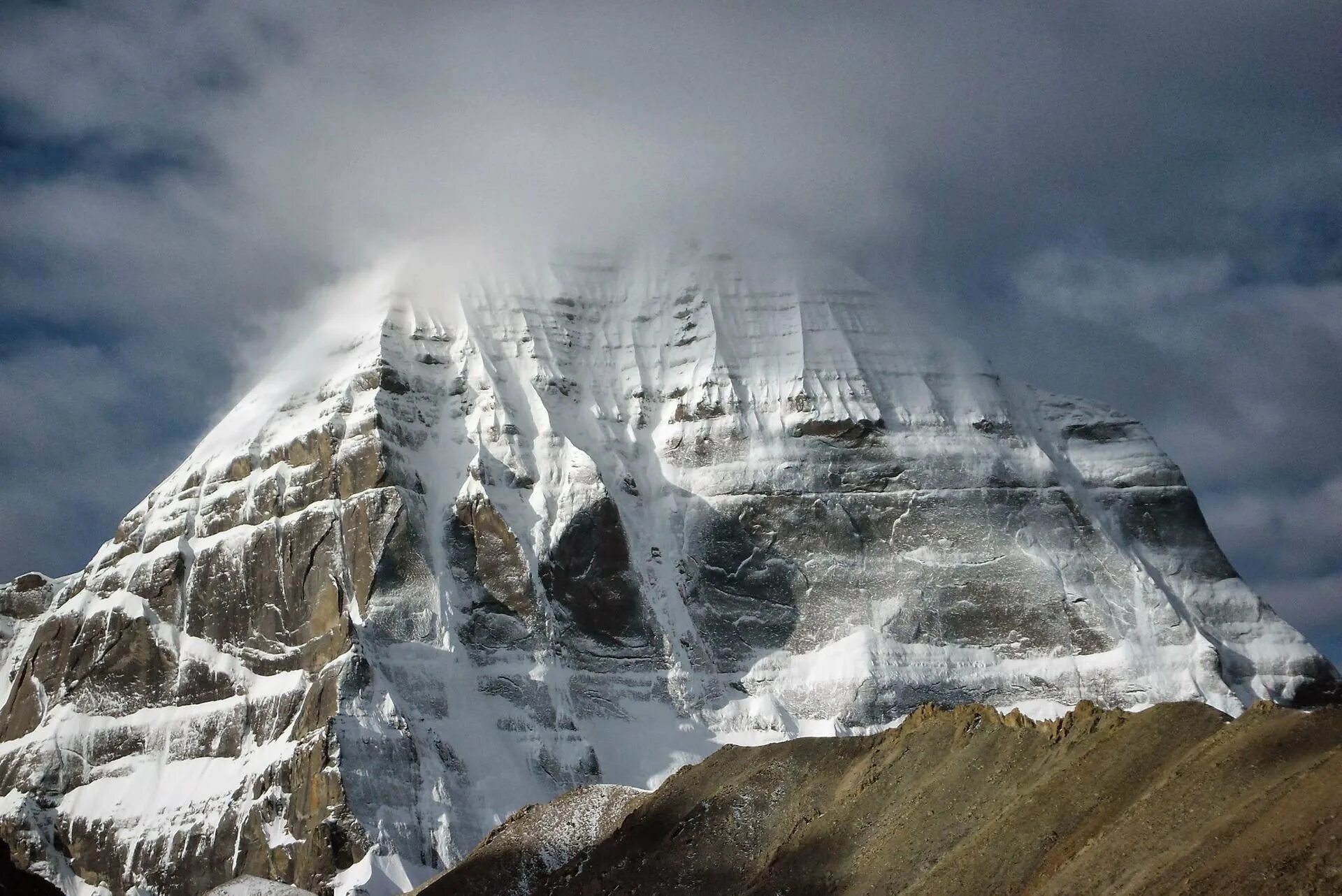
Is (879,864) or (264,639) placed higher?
(264,639)

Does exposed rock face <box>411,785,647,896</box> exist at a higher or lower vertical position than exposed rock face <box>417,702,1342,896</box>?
lower

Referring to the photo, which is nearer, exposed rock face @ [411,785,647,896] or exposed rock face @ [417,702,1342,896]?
exposed rock face @ [417,702,1342,896]

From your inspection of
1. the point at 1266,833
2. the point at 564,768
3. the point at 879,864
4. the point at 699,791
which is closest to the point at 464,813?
the point at 564,768

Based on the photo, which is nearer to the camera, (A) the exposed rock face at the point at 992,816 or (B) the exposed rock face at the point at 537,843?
(A) the exposed rock face at the point at 992,816

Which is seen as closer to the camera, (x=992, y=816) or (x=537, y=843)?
(x=992, y=816)

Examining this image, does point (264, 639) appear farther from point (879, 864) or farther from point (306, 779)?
point (879, 864)

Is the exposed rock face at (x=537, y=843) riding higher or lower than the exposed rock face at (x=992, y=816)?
lower

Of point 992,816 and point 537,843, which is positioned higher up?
point 992,816

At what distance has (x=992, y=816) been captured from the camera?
83125mm

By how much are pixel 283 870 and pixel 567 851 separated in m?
64.1

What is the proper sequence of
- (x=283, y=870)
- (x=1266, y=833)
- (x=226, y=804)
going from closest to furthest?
(x=1266, y=833) < (x=283, y=870) < (x=226, y=804)

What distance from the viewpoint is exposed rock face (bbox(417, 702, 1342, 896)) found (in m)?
65.2

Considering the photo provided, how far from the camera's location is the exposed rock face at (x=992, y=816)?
6519 centimetres

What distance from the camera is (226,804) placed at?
579 ft
